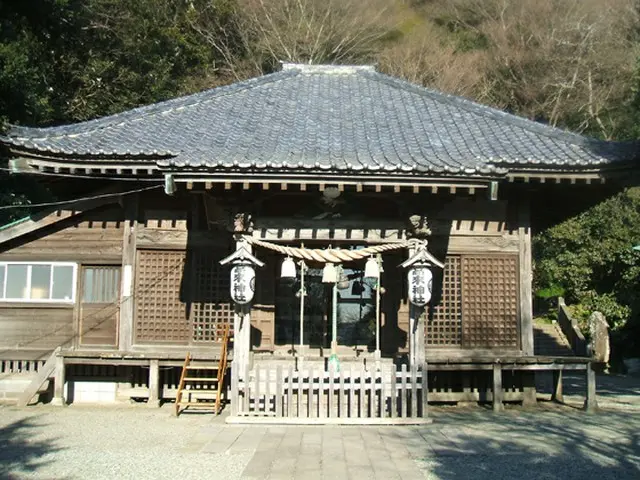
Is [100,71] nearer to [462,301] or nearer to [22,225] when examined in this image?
[22,225]

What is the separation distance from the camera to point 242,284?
31.3 feet

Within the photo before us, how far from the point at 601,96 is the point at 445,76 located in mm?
7818

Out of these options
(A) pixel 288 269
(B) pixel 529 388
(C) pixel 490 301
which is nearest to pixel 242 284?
(A) pixel 288 269

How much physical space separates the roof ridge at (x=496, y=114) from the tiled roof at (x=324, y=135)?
25 millimetres

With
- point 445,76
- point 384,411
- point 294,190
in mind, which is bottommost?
point 384,411

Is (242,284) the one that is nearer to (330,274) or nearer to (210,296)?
(330,274)

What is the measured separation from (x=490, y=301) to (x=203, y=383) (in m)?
5.51

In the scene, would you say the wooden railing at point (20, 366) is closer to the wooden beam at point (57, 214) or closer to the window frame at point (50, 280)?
the window frame at point (50, 280)

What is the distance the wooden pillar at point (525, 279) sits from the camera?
1122cm

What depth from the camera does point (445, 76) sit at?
103ft

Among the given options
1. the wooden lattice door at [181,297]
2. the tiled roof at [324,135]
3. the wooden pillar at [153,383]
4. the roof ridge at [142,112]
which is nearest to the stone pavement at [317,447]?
the wooden pillar at [153,383]

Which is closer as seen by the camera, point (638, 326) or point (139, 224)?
point (139, 224)

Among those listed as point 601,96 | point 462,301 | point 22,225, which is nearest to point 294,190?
point 462,301

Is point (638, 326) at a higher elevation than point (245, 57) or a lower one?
lower
